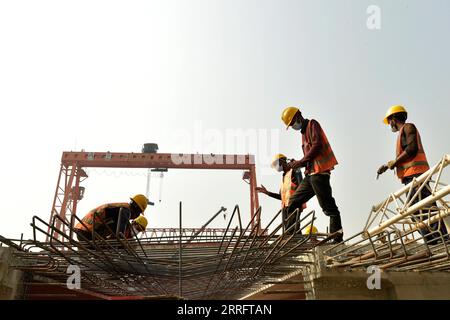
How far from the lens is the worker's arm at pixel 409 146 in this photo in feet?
17.4

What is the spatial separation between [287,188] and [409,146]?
2221mm

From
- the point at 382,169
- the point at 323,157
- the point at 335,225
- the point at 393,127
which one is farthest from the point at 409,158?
the point at 335,225

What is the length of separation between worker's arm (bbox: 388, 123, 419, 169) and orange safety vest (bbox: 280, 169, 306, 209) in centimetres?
174

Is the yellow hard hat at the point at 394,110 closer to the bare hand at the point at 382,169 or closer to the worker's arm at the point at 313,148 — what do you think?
the bare hand at the point at 382,169

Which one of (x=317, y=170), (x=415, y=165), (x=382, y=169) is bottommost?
(x=317, y=170)

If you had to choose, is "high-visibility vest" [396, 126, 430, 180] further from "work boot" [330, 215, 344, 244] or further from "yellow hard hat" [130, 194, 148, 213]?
"yellow hard hat" [130, 194, 148, 213]

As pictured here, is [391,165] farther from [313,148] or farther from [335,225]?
[335,225]

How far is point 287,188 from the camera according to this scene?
22.2 feet

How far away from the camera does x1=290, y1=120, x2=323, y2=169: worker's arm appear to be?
5.17 meters

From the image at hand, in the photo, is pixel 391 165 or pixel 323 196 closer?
→ pixel 323 196

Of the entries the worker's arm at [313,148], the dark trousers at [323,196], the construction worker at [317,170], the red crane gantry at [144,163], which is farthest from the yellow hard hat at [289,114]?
the red crane gantry at [144,163]

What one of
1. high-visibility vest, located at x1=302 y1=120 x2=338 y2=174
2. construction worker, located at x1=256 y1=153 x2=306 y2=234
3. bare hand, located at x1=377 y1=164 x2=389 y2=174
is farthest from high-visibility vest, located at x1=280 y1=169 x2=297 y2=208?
bare hand, located at x1=377 y1=164 x2=389 y2=174
